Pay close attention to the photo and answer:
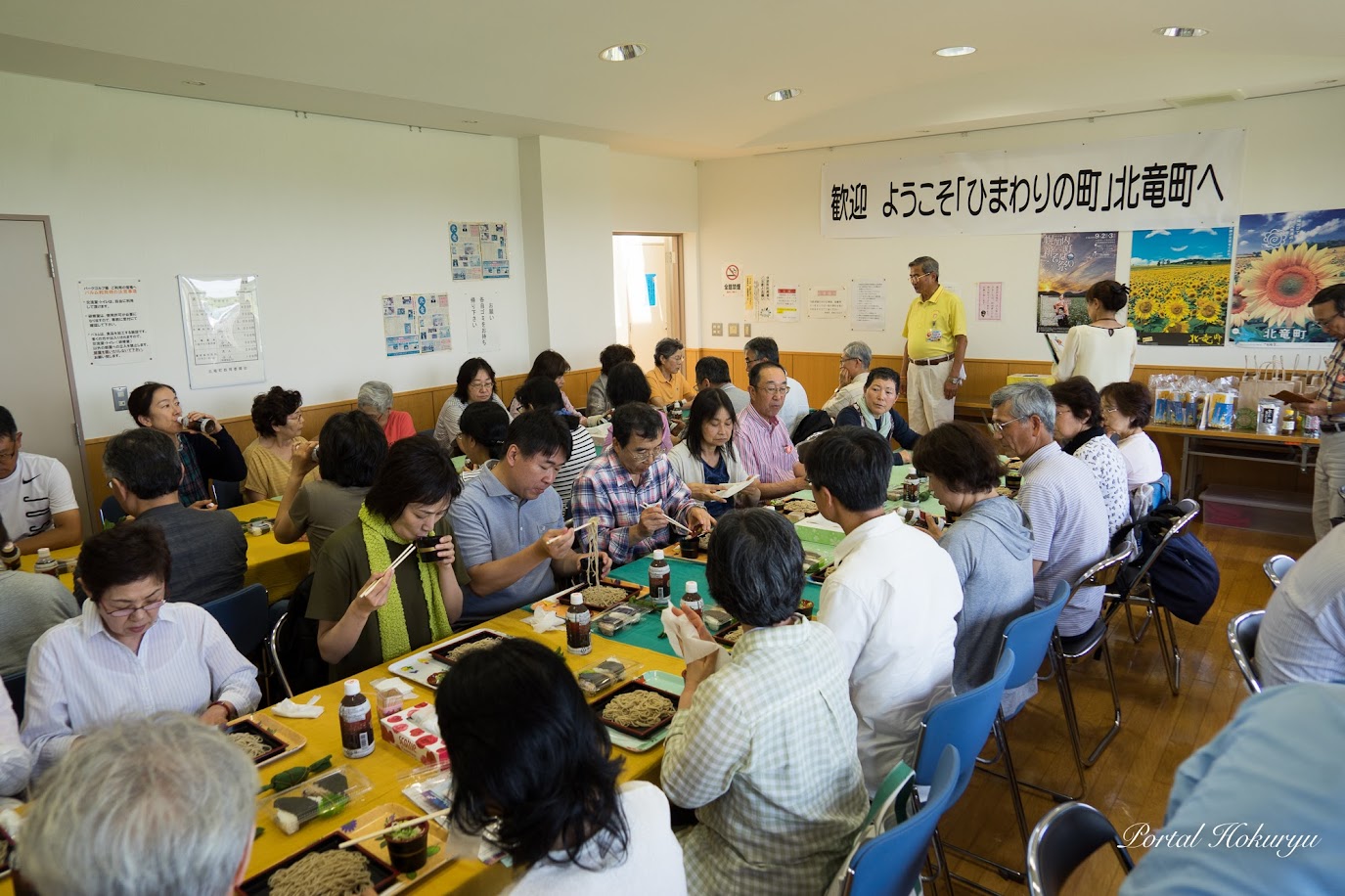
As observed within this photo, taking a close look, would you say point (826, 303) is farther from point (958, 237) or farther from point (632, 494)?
point (632, 494)

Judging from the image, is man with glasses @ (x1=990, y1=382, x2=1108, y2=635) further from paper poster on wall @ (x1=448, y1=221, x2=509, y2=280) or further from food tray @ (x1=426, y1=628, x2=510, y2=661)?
paper poster on wall @ (x1=448, y1=221, x2=509, y2=280)

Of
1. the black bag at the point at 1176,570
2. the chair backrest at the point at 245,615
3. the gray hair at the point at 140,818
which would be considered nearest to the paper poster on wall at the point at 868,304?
the black bag at the point at 1176,570

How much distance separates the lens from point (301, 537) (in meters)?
3.92

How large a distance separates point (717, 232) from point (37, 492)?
7258 mm

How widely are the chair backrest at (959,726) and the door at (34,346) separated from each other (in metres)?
5.26

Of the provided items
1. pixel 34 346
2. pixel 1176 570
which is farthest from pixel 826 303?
pixel 34 346

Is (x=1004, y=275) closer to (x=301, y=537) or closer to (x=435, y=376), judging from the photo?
(x=435, y=376)

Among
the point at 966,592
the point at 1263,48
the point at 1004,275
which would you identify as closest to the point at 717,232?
the point at 1004,275

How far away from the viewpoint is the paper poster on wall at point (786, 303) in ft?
30.0

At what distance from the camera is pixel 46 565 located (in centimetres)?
340

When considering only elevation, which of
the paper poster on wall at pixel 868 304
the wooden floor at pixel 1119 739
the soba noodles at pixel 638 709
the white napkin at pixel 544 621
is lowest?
the wooden floor at pixel 1119 739

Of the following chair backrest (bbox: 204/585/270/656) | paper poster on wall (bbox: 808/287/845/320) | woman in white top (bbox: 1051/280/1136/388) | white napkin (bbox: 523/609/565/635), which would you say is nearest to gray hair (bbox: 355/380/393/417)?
chair backrest (bbox: 204/585/270/656)

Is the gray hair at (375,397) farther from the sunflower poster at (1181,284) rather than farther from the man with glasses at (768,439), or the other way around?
the sunflower poster at (1181,284)

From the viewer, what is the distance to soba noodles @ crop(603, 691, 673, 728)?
2109mm
